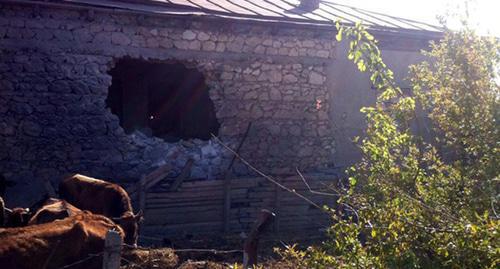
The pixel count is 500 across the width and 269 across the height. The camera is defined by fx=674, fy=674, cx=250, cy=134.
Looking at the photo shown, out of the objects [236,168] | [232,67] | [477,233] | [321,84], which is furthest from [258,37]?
[477,233]

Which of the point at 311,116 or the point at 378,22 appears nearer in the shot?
the point at 311,116

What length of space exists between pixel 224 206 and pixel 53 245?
5.67m

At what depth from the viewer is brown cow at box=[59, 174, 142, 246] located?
9.85 meters

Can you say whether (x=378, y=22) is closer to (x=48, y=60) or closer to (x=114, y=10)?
(x=114, y=10)

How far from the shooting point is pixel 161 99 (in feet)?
55.9

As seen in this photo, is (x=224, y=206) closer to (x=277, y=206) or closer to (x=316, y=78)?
(x=277, y=206)

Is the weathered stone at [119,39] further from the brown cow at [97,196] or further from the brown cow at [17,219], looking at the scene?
the brown cow at [17,219]

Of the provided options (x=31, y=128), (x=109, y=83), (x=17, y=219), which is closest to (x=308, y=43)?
(x=109, y=83)

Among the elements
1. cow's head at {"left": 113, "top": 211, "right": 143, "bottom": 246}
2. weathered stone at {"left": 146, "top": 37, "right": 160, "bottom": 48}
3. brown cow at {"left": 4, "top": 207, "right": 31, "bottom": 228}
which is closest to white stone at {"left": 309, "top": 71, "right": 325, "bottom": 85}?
weathered stone at {"left": 146, "top": 37, "right": 160, "bottom": 48}

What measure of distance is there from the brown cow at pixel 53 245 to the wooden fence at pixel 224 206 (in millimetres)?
4232

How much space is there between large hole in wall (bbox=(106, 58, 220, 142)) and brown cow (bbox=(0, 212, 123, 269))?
27.7 ft

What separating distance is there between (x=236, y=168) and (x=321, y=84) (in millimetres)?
2404

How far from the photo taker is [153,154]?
12211 mm

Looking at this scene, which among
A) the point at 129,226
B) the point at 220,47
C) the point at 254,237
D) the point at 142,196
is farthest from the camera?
the point at 220,47
